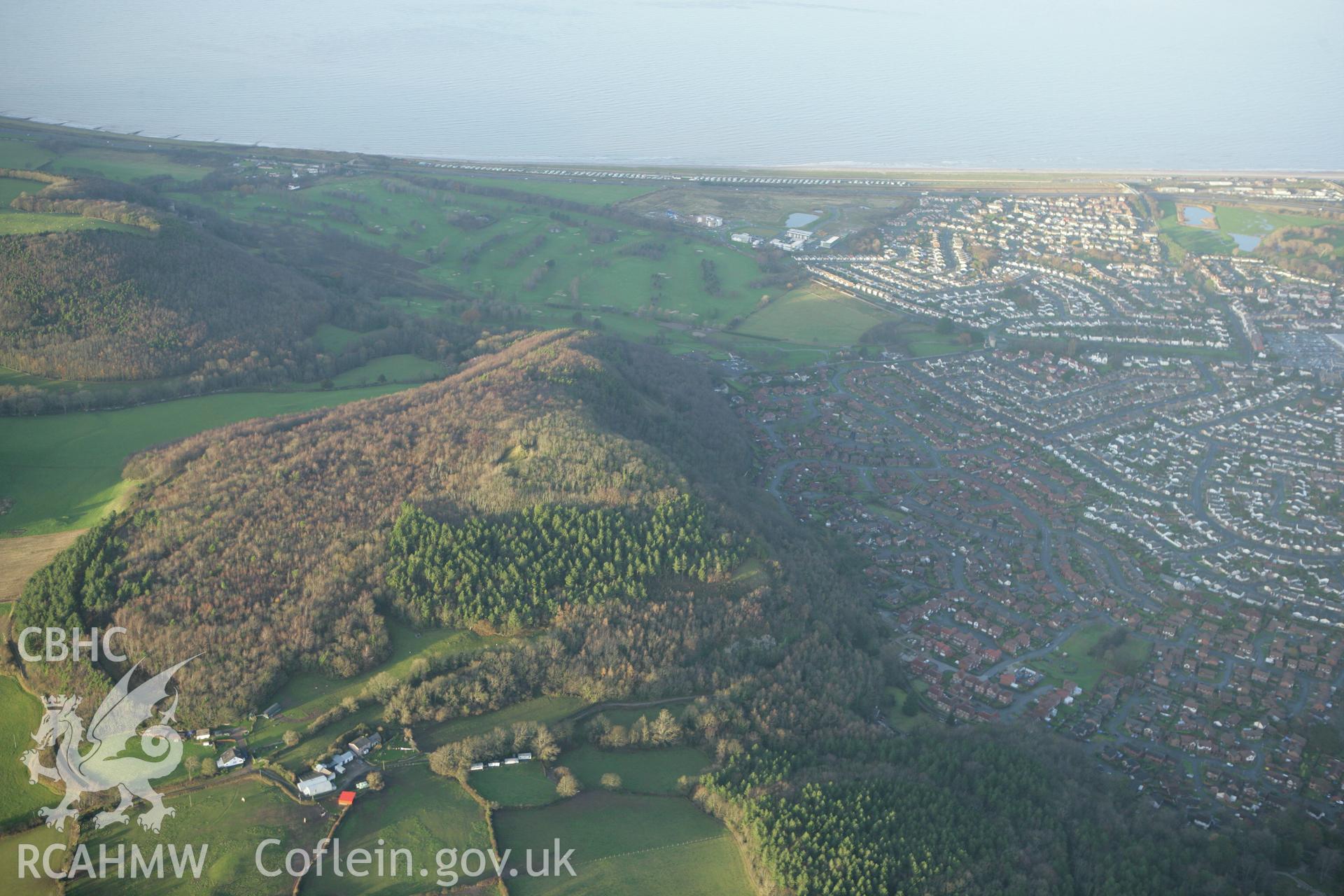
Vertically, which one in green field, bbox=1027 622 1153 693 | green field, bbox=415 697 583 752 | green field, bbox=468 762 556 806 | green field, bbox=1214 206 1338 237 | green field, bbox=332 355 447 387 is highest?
green field, bbox=1214 206 1338 237

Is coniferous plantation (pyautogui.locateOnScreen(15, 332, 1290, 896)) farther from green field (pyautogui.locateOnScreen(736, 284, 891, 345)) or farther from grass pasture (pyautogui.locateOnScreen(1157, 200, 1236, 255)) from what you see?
grass pasture (pyautogui.locateOnScreen(1157, 200, 1236, 255))

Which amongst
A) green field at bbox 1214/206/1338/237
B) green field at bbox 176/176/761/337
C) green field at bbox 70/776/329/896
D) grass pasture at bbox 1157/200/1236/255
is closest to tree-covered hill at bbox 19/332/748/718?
green field at bbox 70/776/329/896

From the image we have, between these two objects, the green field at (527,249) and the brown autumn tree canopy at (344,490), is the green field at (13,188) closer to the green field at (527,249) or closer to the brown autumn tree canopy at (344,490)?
the green field at (527,249)

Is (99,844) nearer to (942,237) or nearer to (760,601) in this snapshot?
(760,601)

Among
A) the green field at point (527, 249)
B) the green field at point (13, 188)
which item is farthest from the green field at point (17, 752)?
the green field at point (527, 249)

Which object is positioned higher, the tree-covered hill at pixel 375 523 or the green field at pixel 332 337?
the green field at pixel 332 337

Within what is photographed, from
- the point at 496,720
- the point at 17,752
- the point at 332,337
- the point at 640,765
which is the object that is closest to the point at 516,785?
the point at 496,720

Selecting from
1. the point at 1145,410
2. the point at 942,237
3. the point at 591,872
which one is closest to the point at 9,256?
the point at 591,872
